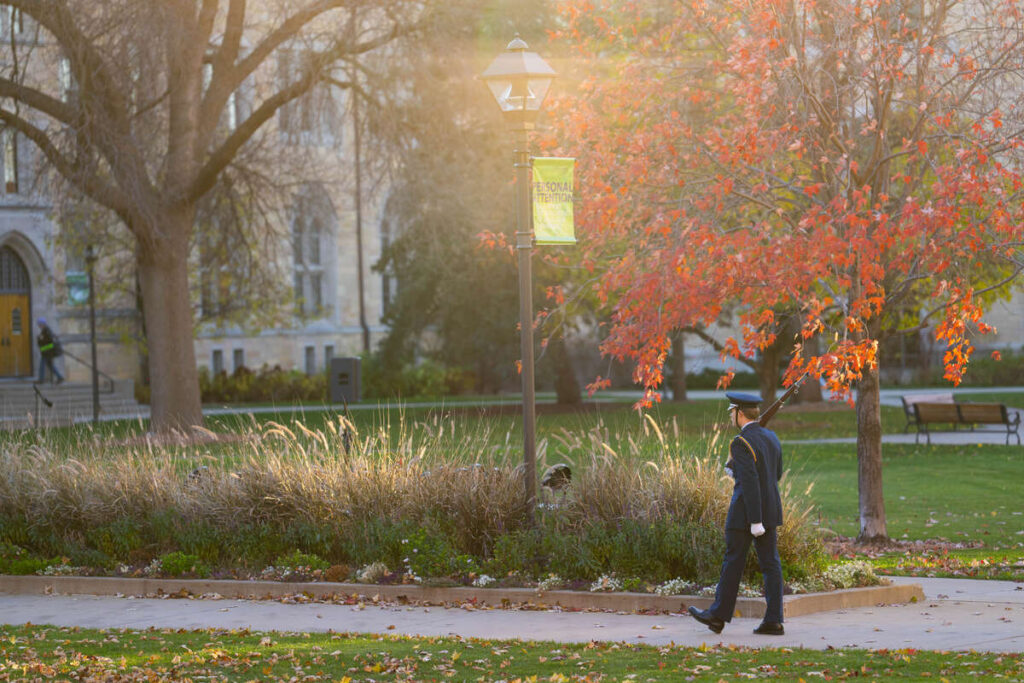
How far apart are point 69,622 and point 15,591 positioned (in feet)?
7.37

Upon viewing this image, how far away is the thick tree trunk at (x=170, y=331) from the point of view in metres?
27.2

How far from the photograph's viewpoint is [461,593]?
11.4 meters

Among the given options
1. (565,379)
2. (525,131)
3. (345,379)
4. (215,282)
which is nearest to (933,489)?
(345,379)

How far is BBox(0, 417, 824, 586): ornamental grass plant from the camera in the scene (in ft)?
37.8

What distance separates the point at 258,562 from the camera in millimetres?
12617

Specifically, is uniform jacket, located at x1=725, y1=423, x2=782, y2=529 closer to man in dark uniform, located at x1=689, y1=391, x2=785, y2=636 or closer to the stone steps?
man in dark uniform, located at x1=689, y1=391, x2=785, y2=636

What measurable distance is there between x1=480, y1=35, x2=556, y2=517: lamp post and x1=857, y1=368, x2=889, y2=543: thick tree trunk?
458cm

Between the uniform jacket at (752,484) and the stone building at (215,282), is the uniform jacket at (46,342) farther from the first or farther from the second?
the uniform jacket at (752,484)

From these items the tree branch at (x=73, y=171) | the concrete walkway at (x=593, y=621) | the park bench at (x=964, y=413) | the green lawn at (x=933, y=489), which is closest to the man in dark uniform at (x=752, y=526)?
the concrete walkway at (x=593, y=621)

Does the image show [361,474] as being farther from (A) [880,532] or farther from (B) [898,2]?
(B) [898,2]

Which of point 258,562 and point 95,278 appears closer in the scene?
point 258,562

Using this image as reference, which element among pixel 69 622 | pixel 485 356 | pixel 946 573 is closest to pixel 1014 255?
pixel 946 573

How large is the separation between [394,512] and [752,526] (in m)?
4.07

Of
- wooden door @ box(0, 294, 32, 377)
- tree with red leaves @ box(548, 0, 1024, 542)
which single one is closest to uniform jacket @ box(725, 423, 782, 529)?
tree with red leaves @ box(548, 0, 1024, 542)
